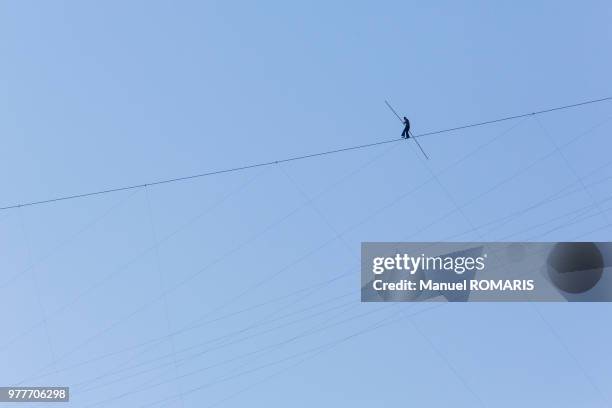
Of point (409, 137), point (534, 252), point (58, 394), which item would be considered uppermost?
point (409, 137)

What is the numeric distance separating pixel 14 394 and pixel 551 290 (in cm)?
2399

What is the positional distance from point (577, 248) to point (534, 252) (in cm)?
A: 210

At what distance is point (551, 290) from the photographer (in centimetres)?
7144

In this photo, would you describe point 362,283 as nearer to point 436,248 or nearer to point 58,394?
point 436,248

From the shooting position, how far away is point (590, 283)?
7194 cm

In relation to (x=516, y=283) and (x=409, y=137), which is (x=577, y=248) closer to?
(x=516, y=283)

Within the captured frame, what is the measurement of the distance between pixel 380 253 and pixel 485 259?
4.55 metres

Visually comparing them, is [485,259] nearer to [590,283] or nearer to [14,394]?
[590,283]

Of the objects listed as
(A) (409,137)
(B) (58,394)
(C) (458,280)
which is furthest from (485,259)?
(B) (58,394)

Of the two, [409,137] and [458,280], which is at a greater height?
[409,137]

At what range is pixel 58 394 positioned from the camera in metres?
72.4

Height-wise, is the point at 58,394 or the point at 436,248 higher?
the point at 436,248

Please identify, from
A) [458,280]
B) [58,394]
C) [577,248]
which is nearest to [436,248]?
[458,280]

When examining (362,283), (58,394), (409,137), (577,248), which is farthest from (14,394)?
(577,248)
